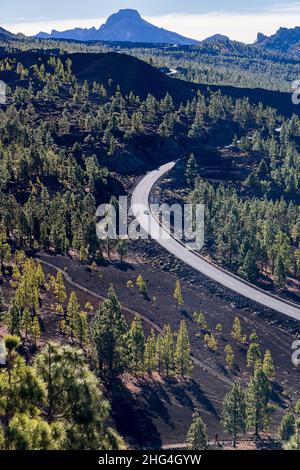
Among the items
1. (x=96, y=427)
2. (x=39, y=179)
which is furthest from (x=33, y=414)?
(x=39, y=179)

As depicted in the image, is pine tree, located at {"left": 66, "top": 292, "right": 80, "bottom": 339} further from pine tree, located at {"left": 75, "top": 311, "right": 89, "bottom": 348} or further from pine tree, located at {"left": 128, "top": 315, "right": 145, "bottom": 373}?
pine tree, located at {"left": 128, "top": 315, "right": 145, "bottom": 373}

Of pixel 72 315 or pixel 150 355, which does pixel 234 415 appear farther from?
pixel 72 315

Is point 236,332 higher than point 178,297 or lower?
lower

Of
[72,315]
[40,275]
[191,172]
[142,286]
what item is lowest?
[142,286]

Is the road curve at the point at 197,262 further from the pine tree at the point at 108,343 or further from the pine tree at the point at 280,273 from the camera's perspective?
the pine tree at the point at 108,343

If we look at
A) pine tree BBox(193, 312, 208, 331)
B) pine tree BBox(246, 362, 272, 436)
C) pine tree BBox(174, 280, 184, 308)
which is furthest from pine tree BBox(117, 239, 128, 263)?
pine tree BBox(246, 362, 272, 436)

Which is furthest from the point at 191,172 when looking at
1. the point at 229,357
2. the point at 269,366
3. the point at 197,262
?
the point at 269,366
